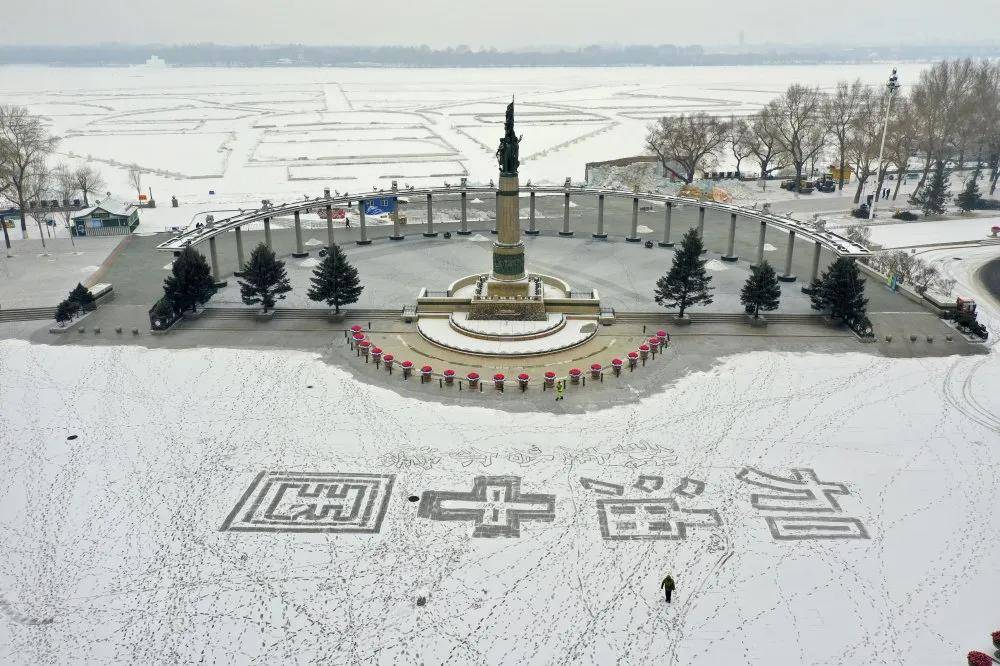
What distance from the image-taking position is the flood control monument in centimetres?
4203

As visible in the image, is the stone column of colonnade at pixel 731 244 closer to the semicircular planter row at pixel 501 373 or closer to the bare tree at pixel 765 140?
the semicircular planter row at pixel 501 373

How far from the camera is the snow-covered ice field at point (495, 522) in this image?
22.2 m

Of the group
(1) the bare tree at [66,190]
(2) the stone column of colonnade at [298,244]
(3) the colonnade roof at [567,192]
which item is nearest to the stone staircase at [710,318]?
(3) the colonnade roof at [567,192]

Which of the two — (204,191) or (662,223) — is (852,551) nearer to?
(662,223)

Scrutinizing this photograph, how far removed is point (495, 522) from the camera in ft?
88.4

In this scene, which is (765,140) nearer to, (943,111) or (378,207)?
(943,111)

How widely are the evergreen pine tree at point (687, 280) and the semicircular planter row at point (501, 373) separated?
11.3 ft

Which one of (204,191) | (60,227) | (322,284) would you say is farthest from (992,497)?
(204,191)

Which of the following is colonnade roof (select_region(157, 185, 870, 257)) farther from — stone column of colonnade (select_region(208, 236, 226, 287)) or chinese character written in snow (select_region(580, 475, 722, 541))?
chinese character written in snow (select_region(580, 475, 722, 541))


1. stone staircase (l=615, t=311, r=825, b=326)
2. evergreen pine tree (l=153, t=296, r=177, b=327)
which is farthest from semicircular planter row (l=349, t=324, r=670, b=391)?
evergreen pine tree (l=153, t=296, r=177, b=327)

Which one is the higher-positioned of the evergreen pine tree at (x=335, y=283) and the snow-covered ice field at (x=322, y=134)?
the snow-covered ice field at (x=322, y=134)

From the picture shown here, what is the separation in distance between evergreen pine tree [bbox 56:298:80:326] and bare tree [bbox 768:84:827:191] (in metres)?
67.0

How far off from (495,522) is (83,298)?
32698 mm

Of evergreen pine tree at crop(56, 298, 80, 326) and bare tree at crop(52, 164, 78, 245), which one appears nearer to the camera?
evergreen pine tree at crop(56, 298, 80, 326)
